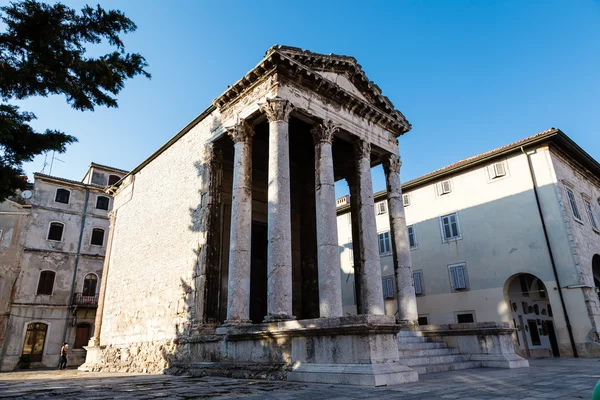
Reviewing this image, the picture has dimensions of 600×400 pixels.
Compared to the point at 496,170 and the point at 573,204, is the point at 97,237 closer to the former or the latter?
the point at 496,170

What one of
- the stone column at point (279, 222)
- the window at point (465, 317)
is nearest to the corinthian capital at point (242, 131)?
the stone column at point (279, 222)

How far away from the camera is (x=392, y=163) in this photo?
14828 mm

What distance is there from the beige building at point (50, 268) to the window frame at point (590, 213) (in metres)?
27.9

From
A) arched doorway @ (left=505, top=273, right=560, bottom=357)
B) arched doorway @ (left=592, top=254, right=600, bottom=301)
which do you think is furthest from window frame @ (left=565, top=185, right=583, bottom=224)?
arched doorway @ (left=505, top=273, right=560, bottom=357)

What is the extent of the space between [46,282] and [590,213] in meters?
30.6

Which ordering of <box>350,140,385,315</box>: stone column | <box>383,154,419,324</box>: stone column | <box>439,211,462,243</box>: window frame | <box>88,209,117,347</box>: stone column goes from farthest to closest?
<box>439,211,462,243</box>: window frame < <box>88,209,117,347</box>: stone column < <box>383,154,419,324</box>: stone column < <box>350,140,385,315</box>: stone column

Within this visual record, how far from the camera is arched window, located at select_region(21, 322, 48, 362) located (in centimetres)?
2294

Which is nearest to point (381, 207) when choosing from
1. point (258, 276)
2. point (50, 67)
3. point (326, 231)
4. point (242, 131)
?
point (258, 276)

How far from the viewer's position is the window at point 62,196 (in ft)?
87.3

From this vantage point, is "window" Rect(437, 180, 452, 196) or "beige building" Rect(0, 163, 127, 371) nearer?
"window" Rect(437, 180, 452, 196)

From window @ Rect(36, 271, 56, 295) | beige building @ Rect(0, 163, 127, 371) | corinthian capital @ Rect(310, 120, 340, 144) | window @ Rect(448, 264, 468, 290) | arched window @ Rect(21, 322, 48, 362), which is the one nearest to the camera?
corinthian capital @ Rect(310, 120, 340, 144)

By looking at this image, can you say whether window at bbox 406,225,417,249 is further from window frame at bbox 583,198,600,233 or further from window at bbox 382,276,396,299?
window frame at bbox 583,198,600,233

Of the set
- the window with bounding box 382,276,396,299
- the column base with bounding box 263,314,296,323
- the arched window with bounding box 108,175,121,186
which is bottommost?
the column base with bounding box 263,314,296,323

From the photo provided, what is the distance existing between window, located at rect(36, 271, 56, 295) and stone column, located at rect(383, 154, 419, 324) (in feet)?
71.6
